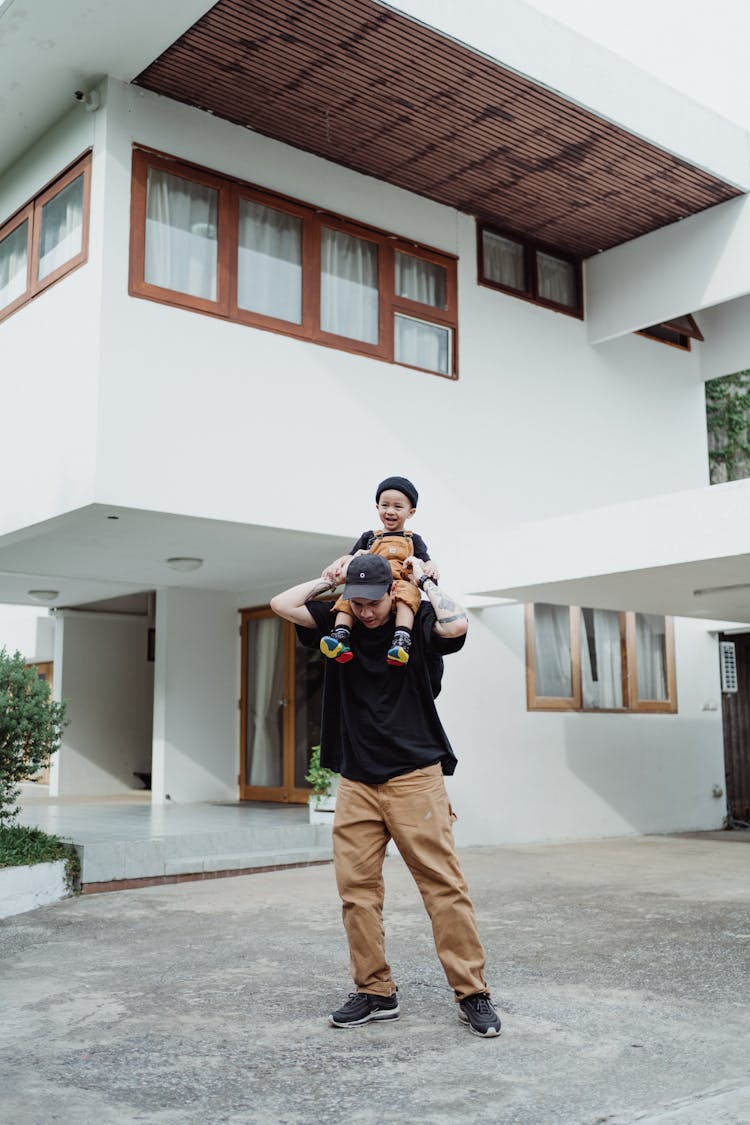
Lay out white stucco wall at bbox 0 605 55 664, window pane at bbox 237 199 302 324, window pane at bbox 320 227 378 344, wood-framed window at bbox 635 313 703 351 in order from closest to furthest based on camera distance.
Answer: window pane at bbox 237 199 302 324
window pane at bbox 320 227 378 344
wood-framed window at bbox 635 313 703 351
white stucco wall at bbox 0 605 55 664

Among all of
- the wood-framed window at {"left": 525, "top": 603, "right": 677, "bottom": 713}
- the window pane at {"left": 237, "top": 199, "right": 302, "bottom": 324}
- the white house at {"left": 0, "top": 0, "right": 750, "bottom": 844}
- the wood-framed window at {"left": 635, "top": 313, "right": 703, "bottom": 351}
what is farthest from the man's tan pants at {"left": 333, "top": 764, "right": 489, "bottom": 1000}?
the wood-framed window at {"left": 635, "top": 313, "right": 703, "bottom": 351}

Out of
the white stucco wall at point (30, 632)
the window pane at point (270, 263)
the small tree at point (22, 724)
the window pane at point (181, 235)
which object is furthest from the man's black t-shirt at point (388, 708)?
the white stucco wall at point (30, 632)

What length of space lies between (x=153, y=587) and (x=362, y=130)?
561 cm

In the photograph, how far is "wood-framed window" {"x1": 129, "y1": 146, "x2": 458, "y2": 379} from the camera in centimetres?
809

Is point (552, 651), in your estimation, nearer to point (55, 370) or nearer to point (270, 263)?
point (270, 263)

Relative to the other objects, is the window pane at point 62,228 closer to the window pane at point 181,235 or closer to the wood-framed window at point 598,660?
the window pane at point 181,235

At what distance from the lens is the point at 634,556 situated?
26.0ft

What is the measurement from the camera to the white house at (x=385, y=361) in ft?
25.5

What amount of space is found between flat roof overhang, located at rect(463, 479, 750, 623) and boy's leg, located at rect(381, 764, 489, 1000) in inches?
170

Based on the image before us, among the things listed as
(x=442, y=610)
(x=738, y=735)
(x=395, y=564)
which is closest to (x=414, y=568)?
(x=395, y=564)

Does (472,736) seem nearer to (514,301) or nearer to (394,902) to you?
(394,902)

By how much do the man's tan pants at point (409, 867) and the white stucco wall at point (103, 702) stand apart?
10568 millimetres

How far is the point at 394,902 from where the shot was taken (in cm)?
668

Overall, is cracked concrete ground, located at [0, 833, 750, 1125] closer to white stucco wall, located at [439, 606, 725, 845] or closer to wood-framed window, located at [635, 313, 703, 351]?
white stucco wall, located at [439, 606, 725, 845]
